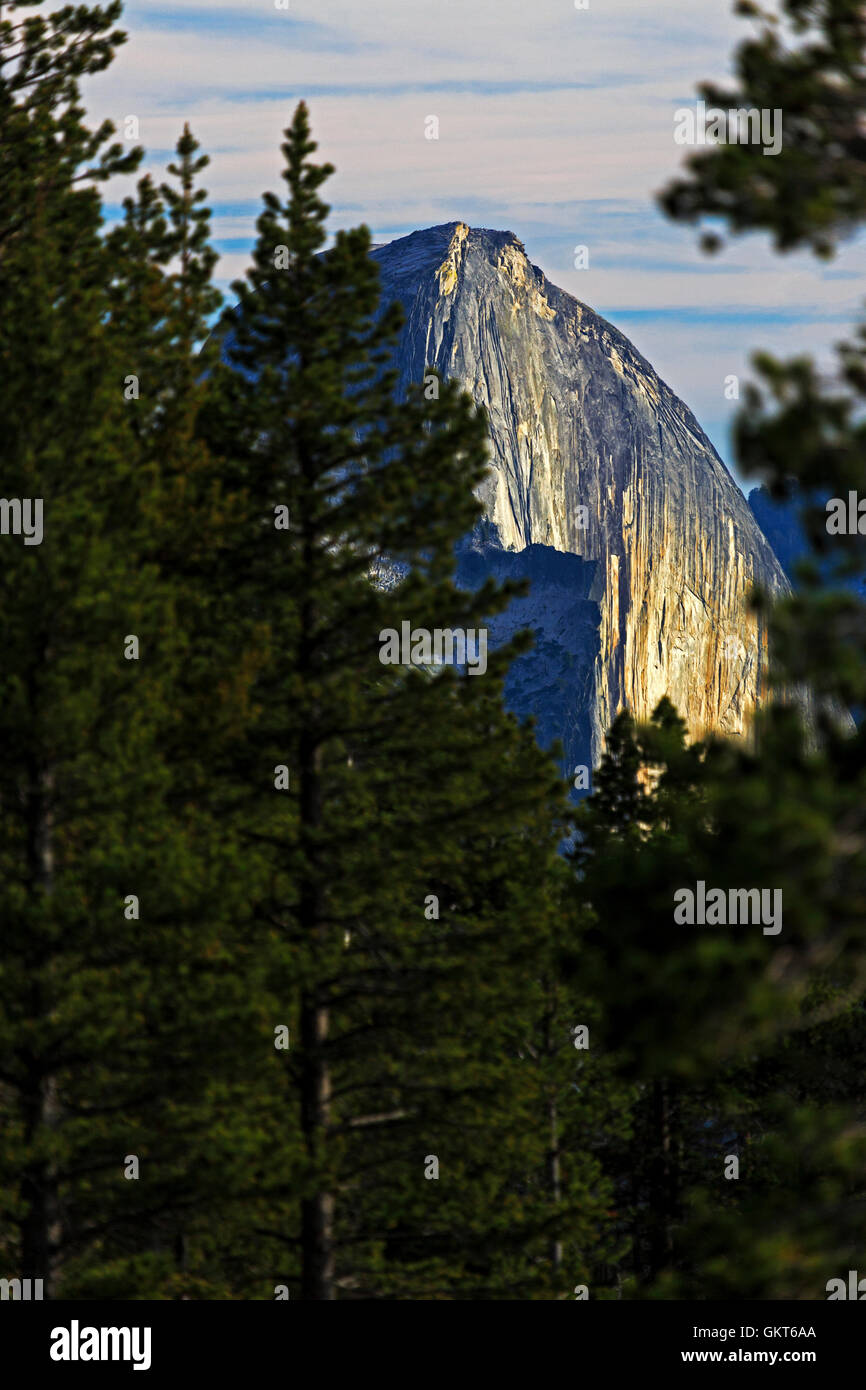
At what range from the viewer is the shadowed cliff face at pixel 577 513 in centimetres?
14350

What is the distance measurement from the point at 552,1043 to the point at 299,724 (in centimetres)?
813

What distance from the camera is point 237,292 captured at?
43.8ft

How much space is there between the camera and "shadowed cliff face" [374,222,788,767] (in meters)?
144

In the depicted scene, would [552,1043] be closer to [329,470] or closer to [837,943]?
[329,470]

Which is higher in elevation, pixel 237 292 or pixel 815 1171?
pixel 237 292

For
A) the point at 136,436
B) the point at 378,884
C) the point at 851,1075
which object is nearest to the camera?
the point at 378,884

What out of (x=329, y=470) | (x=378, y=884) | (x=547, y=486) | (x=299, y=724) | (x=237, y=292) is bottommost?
(x=378, y=884)

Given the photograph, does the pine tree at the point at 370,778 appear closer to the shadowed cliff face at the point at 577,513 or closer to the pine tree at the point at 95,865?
the pine tree at the point at 95,865

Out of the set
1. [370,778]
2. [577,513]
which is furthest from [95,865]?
[577,513]

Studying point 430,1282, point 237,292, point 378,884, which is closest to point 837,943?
point 378,884

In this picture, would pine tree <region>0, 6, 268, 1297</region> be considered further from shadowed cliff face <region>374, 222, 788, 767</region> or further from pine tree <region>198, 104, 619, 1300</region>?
shadowed cliff face <region>374, 222, 788, 767</region>

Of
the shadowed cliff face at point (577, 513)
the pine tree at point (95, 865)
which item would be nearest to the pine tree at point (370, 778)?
the pine tree at point (95, 865)

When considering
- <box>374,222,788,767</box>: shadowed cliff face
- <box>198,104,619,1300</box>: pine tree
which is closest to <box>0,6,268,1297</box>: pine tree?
<box>198,104,619,1300</box>: pine tree

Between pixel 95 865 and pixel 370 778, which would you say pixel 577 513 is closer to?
pixel 370 778
